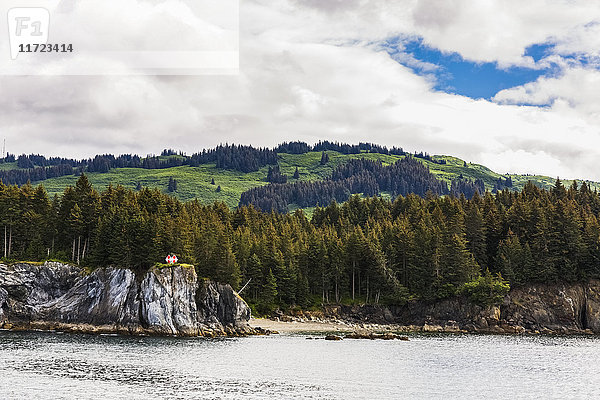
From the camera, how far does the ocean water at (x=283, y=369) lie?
177 feet

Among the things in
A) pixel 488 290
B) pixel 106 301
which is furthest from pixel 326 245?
pixel 106 301

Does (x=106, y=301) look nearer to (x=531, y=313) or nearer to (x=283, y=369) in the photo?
(x=283, y=369)

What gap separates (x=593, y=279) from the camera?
435ft

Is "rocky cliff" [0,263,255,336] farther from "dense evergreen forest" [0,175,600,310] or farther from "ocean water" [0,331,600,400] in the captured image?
"ocean water" [0,331,600,400]

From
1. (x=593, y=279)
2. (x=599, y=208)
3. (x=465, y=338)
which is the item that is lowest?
(x=465, y=338)

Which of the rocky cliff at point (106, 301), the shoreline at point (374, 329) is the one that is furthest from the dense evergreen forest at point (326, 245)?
the shoreline at point (374, 329)

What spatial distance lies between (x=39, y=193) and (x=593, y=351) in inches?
4418

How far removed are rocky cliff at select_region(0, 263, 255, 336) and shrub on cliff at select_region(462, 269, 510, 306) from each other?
189 feet

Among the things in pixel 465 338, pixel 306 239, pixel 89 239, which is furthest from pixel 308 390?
pixel 306 239

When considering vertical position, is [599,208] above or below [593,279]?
above

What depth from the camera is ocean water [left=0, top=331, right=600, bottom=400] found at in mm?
53909

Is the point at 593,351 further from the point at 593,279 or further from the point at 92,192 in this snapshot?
the point at 92,192

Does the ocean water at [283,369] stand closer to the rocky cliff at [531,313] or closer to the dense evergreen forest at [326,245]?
the dense evergreen forest at [326,245]

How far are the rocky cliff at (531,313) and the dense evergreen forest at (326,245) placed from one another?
123 inches
